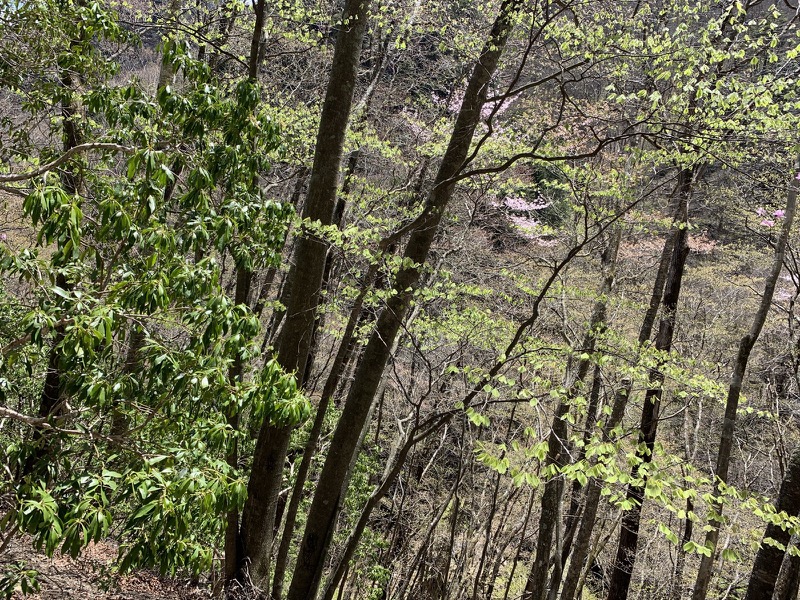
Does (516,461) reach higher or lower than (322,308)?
lower

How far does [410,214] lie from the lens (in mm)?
7914

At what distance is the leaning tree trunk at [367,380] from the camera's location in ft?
14.5

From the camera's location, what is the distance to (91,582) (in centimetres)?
618

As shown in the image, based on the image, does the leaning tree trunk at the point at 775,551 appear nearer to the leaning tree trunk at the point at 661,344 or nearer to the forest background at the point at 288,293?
the forest background at the point at 288,293

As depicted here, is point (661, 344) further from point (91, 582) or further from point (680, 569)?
point (91, 582)

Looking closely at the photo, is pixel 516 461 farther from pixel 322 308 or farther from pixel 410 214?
pixel 322 308

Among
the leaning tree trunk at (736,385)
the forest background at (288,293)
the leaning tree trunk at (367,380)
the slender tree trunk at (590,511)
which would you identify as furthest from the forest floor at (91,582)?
the leaning tree trunk at (736,385)

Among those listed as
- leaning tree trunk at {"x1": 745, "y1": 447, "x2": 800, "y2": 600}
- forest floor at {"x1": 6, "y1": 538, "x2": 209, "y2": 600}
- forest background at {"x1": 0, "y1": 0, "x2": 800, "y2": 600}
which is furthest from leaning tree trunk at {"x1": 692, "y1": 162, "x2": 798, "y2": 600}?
forest floor at {"x1": 6, "y1": 538, "x2": 209, "y2": 600}

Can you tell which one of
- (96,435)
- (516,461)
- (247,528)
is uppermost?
(96,435)

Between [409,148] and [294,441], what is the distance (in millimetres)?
5681

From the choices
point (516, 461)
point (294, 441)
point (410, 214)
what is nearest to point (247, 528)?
point (294, 441)

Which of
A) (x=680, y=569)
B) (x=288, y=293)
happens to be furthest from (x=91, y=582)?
(x=680, y=569)

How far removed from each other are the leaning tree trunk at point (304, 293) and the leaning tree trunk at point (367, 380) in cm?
40

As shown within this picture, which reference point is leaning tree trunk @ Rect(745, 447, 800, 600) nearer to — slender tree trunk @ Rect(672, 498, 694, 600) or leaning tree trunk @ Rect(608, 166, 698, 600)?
leaning tree trunk @ Rect(608, 166, 698, 600)
